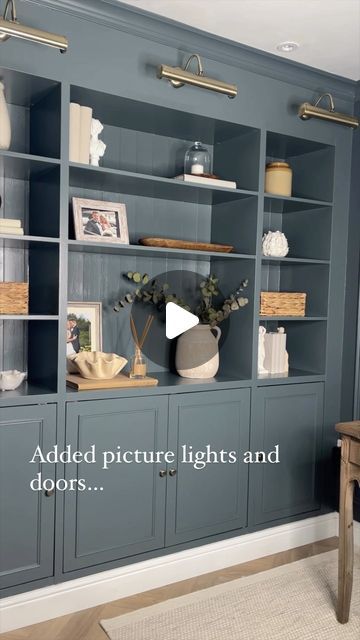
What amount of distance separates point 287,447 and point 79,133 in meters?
1.88

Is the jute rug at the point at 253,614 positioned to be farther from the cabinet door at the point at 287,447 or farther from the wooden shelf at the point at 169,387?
the wooden shelf at the point at 169,387

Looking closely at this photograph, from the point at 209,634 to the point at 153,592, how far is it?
401mm

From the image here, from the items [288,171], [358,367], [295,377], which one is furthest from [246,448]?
[288,171]

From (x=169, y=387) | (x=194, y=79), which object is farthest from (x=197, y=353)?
(x=194, y=79)

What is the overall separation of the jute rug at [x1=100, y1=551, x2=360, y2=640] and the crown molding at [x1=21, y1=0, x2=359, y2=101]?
2.46 m

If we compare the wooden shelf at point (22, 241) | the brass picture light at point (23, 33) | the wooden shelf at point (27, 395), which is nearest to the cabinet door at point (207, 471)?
the wooden shelf at point (27, 395)

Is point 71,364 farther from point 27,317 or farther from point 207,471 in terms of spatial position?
point 207,471

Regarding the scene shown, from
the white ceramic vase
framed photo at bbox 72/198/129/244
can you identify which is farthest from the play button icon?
framed photo at bbox 72/198/129/244

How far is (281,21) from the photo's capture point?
248 centimetres

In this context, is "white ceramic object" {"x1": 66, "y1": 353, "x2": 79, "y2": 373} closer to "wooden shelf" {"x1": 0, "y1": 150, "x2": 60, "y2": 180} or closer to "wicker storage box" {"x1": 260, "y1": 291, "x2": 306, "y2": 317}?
"wooden shelf" {"x1": 0, "y1": 150, "x2": 60, "y2": 180}

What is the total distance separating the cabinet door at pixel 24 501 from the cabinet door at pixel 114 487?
0.09 meters

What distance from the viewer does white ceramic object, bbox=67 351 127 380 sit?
2.54 metres

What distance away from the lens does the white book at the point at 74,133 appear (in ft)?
7.88

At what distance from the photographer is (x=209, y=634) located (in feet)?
7.68
